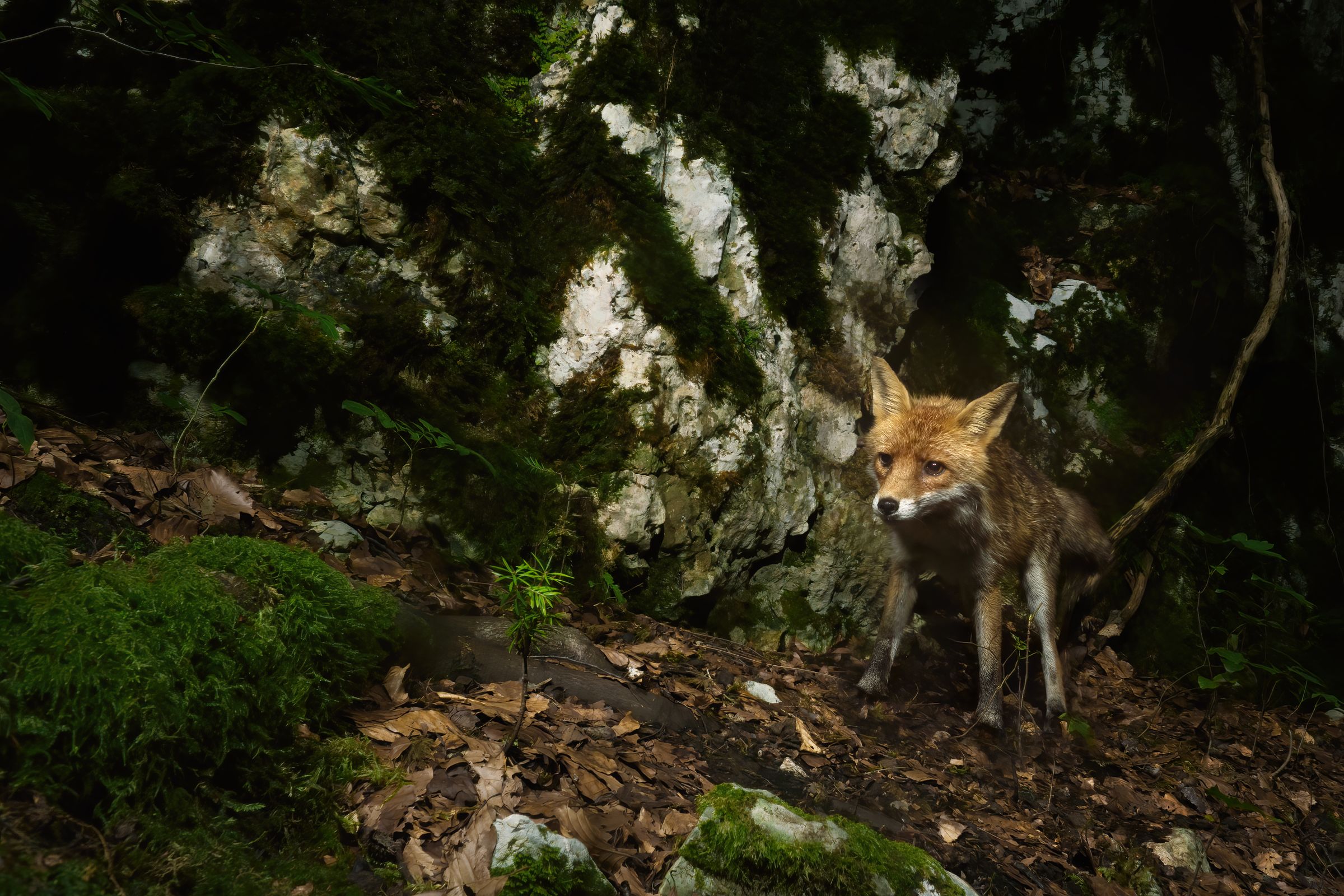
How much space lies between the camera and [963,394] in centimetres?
705

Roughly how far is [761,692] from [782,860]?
82.8 inches

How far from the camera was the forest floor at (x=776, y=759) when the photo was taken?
98.3 inches

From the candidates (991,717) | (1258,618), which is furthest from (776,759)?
(1258,618)

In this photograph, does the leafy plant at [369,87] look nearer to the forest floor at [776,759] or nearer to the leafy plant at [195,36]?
the leafy plant at [195,36]

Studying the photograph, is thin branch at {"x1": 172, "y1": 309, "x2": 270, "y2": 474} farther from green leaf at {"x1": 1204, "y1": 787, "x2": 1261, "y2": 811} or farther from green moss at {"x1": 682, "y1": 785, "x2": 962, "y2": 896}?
green leaf at {"x1": 1204, "y1": 787, "x2": 1261, "y2": 811}

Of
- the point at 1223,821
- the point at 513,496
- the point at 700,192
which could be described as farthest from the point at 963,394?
the point at 513,496

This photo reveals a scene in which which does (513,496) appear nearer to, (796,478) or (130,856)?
(796,478)

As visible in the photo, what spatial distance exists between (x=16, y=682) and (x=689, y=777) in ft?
8.16

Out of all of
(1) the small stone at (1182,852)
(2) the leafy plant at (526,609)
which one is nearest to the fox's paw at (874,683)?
(1) the small stone at (1182,852)

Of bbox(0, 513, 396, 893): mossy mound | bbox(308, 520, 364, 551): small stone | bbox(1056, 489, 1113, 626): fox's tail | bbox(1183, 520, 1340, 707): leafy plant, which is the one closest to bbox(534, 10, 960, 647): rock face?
bbox(308, 520, 364, 551): small stone

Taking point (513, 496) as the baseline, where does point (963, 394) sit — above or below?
above

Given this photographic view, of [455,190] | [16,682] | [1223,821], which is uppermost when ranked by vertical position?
[455,190]

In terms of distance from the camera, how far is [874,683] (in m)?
5.07

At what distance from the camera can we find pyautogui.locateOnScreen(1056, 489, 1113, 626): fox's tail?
6156 mm
